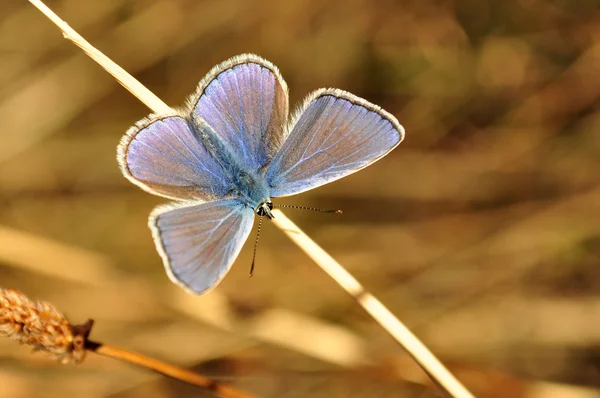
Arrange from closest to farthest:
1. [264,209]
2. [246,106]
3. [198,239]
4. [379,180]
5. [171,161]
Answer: [198,239], [264,209], [171,161], [246,106], [379,180]

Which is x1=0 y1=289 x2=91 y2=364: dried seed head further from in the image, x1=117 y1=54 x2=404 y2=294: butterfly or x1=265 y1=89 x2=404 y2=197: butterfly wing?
x1=265 y1=89 x2=404 y2=197: butterfly wing

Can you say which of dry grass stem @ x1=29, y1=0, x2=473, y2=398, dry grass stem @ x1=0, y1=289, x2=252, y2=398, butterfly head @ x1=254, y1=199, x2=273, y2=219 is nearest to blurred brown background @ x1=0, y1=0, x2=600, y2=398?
butterfly head @ x1=254, y1=199, x2=273, y2=219

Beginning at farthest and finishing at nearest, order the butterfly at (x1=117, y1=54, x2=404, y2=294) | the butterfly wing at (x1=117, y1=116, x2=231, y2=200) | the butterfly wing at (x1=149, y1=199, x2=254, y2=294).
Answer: the butterfly wing at (x1=117, y1=116, x2=231, y2=200)
the butterfly at (x1=117, y1=54, x2=404, y2=294)
the butterfly wing at (x1=149, y1=199, x2=254, y2=294)

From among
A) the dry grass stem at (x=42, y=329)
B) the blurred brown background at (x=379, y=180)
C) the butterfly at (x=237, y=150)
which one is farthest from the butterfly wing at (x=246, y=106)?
the blurred brown background at (x=379, y=180)

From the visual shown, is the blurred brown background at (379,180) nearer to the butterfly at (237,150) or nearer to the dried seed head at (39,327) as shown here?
the butterfly at (237,150)

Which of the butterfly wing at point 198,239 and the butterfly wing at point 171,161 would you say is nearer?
the butterfly wing at point 198,239

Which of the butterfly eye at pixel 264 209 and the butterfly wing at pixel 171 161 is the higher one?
the butterfly wing at pixel 171 161

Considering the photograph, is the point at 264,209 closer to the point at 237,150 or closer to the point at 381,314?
the point at 237,150

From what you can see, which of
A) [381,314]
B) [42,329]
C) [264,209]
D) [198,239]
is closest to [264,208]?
[264,209]

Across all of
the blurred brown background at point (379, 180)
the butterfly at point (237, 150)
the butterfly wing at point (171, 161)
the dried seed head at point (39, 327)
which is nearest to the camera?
the dried seed head at point (39, 327)
